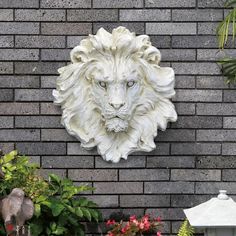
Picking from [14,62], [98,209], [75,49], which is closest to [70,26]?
[75,49]

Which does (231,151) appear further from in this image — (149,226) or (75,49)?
(75,49)

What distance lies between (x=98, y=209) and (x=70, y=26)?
1.56 m

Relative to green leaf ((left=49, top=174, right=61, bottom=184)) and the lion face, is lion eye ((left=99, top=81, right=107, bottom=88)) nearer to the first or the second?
the lion face

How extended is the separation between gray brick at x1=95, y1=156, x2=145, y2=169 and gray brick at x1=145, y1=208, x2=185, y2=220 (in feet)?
1.34

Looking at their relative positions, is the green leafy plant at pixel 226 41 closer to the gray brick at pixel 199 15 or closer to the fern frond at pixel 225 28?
the fern frond at pixel 225 28

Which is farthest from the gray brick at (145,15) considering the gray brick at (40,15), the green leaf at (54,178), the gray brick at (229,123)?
the green leaf at (54,178)

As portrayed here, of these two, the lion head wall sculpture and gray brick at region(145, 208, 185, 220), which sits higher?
the lion head wall sculpture

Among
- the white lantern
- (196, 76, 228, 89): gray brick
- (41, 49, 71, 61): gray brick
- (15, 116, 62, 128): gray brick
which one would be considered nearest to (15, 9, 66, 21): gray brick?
(41, 49, 71, 61): gray brick

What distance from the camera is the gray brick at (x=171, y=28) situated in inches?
194

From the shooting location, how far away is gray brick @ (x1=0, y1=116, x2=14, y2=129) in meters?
4.96

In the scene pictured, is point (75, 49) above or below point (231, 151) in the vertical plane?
above

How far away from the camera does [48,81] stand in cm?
495

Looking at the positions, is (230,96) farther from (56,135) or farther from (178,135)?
(56,135)

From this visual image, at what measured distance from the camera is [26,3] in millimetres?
4922
